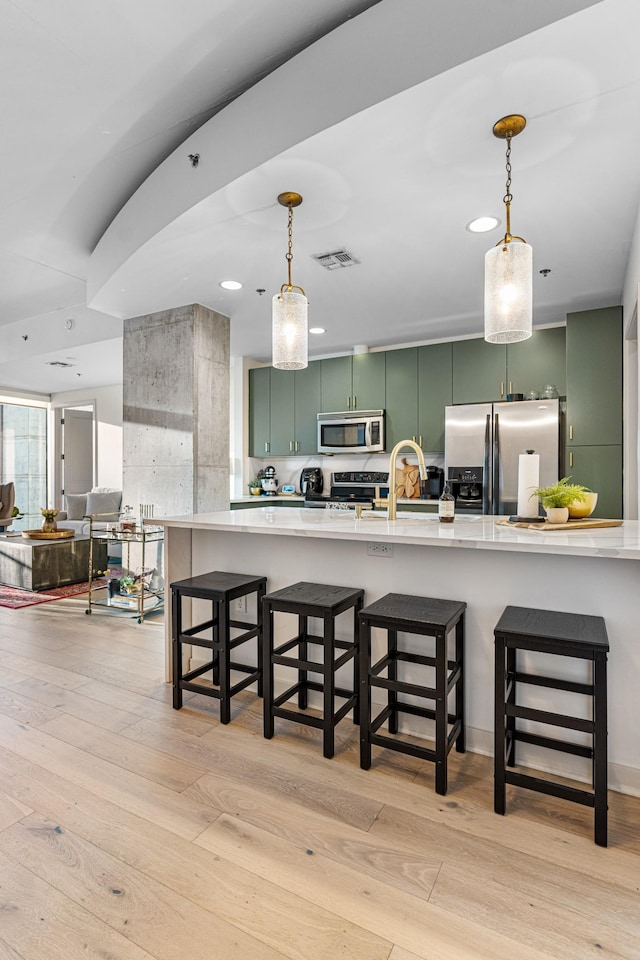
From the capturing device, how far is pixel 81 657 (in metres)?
3.14

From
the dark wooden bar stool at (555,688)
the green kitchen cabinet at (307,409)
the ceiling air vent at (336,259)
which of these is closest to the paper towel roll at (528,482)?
the dark wooden bar stool at (555,688)

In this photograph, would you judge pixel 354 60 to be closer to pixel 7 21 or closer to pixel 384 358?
pixel 7 21

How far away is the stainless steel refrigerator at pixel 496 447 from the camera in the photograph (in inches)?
170

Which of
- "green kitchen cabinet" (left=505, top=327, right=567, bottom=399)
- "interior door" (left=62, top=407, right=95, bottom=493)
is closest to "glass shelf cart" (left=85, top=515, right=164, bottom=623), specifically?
"green kitchen cabinet" (left=505, top=327, right=567, bottom=399)

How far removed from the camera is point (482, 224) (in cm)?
283

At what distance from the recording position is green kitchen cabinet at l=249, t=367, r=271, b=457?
605 cm

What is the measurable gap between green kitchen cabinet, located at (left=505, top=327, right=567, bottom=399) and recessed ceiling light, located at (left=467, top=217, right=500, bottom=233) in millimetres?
1857

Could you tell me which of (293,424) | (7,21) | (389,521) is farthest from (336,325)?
(7,21)

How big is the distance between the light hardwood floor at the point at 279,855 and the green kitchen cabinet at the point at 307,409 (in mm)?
3781

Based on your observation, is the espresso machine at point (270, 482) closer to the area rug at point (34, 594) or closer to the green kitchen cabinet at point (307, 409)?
the green kitchen cabinet at point (307, 409)

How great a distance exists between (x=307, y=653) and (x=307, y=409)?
368cm

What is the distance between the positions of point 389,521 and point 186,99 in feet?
7.24

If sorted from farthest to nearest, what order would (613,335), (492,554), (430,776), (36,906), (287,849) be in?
(613,335) → (492,554) → (430,776) → (287,849) → (36,906)

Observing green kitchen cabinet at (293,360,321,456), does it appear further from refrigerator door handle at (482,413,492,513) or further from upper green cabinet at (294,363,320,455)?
refrigerator door handle at (482,413,492,513)
